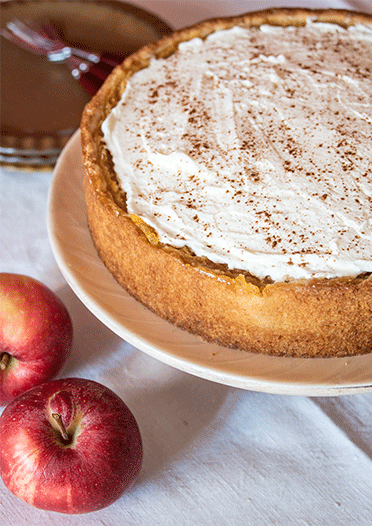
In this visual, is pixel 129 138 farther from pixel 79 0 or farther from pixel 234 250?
pixel 79 0

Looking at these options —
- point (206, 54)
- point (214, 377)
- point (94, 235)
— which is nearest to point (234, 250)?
point (214, 377)

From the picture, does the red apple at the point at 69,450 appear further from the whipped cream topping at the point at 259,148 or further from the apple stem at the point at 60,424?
the whipped cream topping at the point at 259,148

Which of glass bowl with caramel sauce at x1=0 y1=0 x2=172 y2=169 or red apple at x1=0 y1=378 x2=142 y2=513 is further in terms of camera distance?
glass bowl with caramel sauce at x1=0 y1=0 x2=172 y2=169

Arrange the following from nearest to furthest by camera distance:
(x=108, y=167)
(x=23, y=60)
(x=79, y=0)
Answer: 1. (x=108, y=167)
2. (x=23, y=60)
3. (x=79, y=0)

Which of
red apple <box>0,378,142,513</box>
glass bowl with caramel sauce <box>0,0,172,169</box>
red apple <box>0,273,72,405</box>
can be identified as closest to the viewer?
red apple <box>0,378,142,513</box>

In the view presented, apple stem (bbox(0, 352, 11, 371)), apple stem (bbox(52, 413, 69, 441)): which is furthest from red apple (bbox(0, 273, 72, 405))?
apple stem (bbox(52, 413, 69, 441))

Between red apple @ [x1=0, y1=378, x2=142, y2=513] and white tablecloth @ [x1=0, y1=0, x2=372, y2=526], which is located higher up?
red apple @ [x1=0, y1=378, x2=142, y2=513]

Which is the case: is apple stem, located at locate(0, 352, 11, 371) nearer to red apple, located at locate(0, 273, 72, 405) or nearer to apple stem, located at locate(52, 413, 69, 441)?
red apple, located at locate(0, 273, 72, 405)
